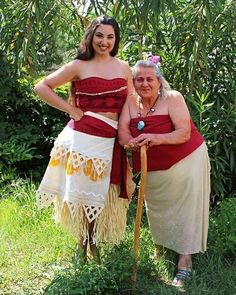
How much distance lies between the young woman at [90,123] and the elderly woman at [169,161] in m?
0.10

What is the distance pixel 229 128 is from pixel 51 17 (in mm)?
1749

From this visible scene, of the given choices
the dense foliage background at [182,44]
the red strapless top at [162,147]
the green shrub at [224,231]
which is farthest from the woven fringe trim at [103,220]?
the dense foliage background at [182,44]

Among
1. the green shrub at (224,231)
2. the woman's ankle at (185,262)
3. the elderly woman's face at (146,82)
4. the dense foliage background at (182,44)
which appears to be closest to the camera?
the elderly woman's face at (146,82)

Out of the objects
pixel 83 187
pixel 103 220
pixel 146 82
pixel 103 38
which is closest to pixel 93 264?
pixel 103 220

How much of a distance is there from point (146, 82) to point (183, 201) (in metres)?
0.78

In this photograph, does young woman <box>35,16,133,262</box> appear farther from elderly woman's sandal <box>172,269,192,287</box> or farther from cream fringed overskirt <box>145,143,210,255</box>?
elderly woman's sandal <box>172,269,192,287</box>

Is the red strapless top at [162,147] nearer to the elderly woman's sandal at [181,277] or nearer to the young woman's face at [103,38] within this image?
the young woman's face at [103,38]

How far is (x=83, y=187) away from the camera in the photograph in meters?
3.14

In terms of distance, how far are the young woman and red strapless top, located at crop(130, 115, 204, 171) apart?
0.13 metres

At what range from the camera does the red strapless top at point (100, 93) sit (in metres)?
3.08

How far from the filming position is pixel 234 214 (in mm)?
3887

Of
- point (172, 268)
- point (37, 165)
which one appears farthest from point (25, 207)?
point (172, 268)

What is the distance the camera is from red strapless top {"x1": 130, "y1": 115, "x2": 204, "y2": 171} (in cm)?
314

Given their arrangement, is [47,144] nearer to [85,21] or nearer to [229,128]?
[85,21]
